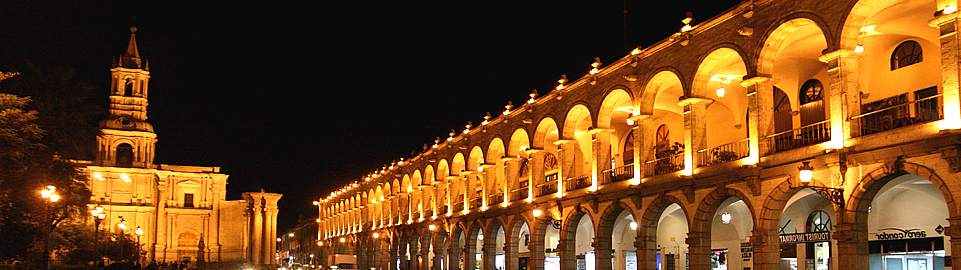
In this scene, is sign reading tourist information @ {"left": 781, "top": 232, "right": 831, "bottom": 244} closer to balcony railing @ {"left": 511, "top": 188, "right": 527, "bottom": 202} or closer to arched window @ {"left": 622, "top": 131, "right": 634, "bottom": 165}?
arched window @ {"left": 622, "top": 131, "right": 634, "bottom": 165}

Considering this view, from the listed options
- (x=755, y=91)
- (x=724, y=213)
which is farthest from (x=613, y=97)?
(x=755, y=91)

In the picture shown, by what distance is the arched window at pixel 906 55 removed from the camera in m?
25.3

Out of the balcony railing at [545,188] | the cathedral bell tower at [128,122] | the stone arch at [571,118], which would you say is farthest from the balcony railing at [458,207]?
the cathedral bell tower at [128,122]

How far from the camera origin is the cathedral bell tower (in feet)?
279

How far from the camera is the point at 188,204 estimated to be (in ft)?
299

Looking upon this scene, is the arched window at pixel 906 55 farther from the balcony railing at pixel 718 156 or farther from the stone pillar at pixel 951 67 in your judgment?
the stone pillar at pixel 951 67

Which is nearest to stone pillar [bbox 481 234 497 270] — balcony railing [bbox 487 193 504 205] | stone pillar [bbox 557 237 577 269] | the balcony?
balcony railing [bbox 487 193 504 205]

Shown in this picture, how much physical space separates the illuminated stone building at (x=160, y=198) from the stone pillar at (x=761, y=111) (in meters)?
66.7

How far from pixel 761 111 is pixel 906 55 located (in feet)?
15.6

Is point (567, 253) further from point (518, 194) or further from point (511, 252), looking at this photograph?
point (518, 194)

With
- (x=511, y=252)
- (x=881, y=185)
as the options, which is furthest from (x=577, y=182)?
(x=881, y=185)

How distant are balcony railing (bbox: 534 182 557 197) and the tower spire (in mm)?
61496

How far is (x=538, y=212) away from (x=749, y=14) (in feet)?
53.1

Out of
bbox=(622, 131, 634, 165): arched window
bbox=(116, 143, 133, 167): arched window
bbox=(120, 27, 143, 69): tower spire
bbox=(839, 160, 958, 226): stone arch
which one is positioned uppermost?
bbox=(120, 27, 143, 69): tower spire
